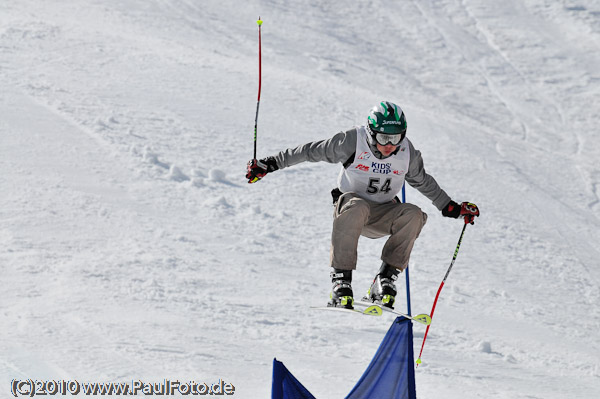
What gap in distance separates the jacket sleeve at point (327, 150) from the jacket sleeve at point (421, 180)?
486mm

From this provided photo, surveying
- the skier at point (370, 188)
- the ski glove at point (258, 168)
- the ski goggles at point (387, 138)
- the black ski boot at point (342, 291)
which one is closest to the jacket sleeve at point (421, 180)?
the skier at point (370, 188)

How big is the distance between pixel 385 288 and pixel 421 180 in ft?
3.02

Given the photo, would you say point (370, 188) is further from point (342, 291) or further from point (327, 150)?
point (342, 291)

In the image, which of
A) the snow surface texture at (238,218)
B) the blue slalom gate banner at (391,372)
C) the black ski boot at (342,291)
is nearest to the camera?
the black ski boot at (342,291)

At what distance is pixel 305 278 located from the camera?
1296 cm

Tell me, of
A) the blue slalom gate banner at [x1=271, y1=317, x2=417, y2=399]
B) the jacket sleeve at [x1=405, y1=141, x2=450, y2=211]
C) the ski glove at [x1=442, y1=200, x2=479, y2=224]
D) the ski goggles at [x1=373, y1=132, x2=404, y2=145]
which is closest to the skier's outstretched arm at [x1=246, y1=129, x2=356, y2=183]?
the ski goggles at [x1=373, y1=132, x2=404, y2=145]

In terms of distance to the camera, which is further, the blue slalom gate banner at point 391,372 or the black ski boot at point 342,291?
the blue slalom gate banner at point 391,372

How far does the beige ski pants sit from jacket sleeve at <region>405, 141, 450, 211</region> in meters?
0.28

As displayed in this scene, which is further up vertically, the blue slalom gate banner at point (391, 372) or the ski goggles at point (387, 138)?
the ski goggles at point (387, 138)

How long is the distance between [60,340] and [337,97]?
11153mm

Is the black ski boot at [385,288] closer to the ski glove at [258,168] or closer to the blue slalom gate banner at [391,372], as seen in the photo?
the blue slalom gate banner at [391,372]

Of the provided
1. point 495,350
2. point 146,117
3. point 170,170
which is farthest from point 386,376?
point 146,117

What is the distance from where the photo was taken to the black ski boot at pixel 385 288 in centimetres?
636

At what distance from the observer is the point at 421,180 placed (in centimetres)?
672
